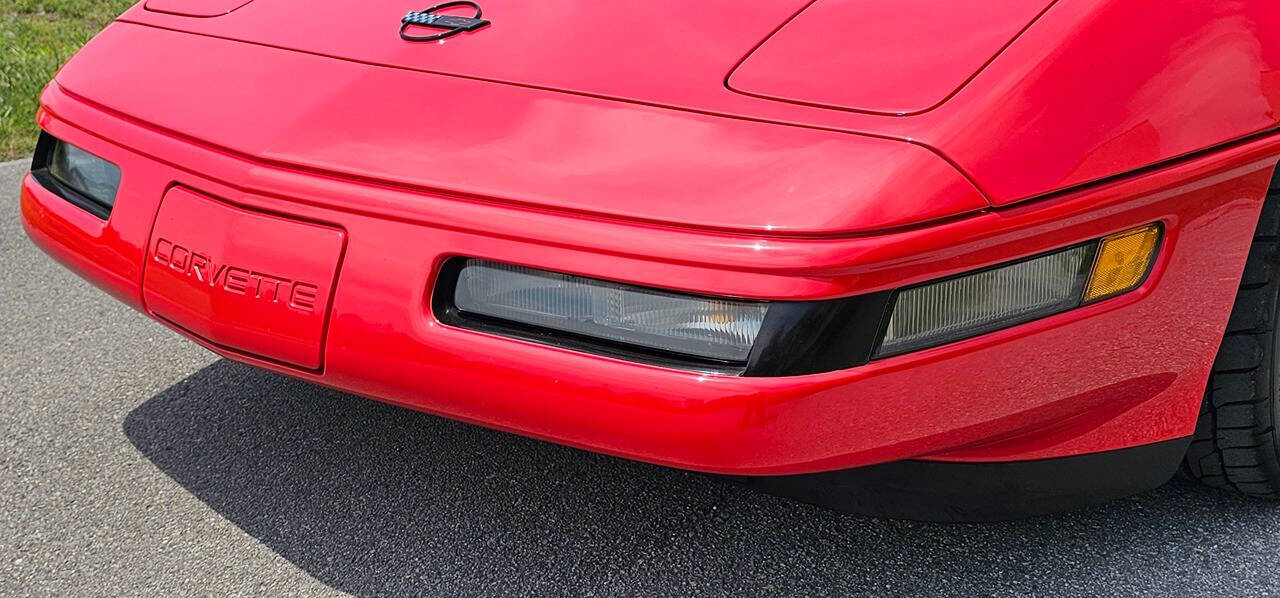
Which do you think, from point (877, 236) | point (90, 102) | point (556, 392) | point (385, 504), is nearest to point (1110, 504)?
point (877, 236)

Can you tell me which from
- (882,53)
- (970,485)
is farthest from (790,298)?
(970,485)

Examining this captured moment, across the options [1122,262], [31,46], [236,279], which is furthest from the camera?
[31,46]

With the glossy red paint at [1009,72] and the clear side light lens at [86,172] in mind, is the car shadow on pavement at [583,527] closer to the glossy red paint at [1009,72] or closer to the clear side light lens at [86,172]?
the clear side light lens at [86,172]

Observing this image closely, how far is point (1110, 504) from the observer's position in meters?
2.10

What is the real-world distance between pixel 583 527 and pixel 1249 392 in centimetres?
111

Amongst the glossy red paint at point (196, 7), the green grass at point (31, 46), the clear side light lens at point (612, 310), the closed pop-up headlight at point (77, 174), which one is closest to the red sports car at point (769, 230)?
the clear side light lens at point (612, 310)

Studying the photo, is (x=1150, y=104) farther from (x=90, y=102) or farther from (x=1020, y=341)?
(x=90, y=102)

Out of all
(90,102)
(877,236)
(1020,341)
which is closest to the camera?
(877,236)

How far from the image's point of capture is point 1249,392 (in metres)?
1.91

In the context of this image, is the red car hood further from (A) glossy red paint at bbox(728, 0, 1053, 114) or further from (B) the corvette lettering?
(B) the corvette lettering

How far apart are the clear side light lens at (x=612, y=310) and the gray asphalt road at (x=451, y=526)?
530 mm

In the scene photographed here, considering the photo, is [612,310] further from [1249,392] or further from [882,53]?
[1249,392]

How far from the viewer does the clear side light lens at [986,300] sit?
1.50 m

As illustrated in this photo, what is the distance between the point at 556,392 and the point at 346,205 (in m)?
0.40
